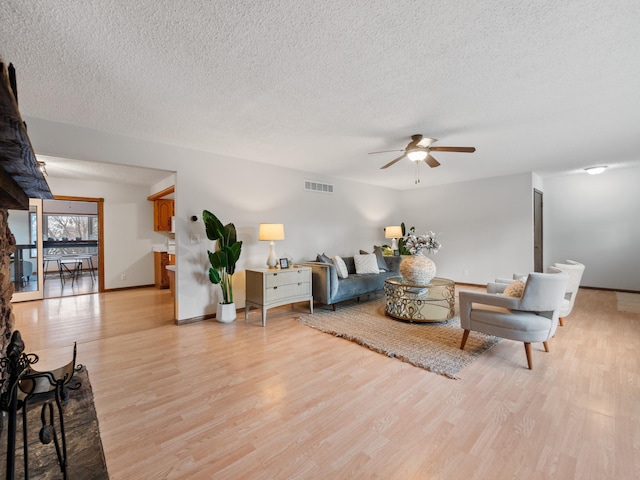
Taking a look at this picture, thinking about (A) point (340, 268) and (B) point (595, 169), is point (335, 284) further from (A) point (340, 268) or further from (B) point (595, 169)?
(B) point (595, 169)

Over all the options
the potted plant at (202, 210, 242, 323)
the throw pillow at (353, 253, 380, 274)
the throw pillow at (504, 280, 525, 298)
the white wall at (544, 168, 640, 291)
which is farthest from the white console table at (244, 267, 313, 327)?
the white wall at (544, 168, 640, 291)

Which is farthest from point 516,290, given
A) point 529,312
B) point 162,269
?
point 162,269

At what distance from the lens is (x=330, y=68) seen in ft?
7.00

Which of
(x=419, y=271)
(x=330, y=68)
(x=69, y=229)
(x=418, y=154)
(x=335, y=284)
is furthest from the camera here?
(x=69, y=229)

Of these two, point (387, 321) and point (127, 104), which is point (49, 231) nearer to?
point (127, 104)

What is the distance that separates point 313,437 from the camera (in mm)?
1758

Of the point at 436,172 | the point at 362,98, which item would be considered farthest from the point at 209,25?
the point at 436,172

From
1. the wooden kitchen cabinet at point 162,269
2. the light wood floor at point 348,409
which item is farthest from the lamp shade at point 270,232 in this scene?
the wooden kitchen cabinet at point 162,269

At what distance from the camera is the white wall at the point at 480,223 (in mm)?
5742

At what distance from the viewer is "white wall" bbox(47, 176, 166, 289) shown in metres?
6.12

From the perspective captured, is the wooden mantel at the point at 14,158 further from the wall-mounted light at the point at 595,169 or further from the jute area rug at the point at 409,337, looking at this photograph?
the wall-mounted light at the point at 595,169

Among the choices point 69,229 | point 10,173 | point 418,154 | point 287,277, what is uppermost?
point 418,154

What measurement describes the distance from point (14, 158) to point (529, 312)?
3767mm

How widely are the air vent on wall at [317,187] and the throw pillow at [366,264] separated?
1.51 m
